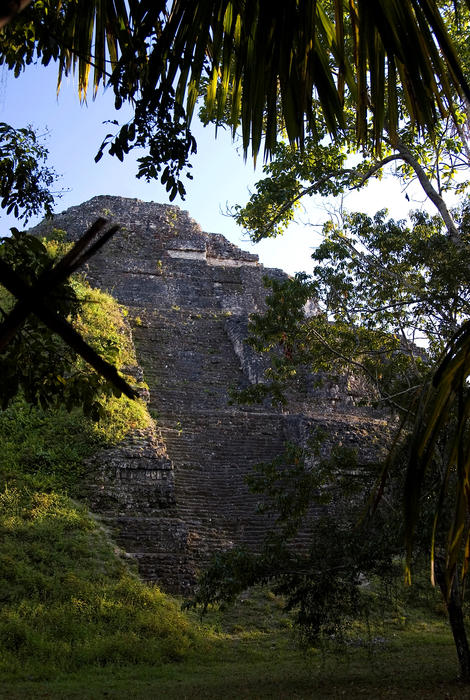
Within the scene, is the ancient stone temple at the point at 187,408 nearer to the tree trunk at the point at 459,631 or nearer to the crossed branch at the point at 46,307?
the tree trunk at the point at 459,631

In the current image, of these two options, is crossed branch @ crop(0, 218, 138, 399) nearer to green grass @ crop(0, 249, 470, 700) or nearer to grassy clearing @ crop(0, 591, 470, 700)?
green grass @ crop(0, 249, 470, 700)

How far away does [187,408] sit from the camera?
15.8 m

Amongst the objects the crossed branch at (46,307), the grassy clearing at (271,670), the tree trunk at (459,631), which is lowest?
the grassy clearing at (271,670)

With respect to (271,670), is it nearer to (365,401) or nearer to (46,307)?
(365,401)

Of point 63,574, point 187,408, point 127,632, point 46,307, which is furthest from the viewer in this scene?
point 187,408

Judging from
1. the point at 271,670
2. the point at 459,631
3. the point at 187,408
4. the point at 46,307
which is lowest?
the point at 271,670

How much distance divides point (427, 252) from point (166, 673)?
507 centimetres

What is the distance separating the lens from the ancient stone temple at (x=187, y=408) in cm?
1096

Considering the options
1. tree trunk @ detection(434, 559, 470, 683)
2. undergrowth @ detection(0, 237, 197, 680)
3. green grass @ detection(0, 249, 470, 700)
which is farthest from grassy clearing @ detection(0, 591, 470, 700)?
undergrowth @ detection(0, 237, 197, 680)

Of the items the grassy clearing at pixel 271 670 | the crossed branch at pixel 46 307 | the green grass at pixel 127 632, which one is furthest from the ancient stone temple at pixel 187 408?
the crossed branch at pixel 46 307

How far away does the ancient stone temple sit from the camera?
11.0 metres

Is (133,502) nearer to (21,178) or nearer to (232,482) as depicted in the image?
(232,482)

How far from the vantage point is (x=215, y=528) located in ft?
38.0

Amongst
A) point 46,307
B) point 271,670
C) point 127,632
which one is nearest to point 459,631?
point 271,670
